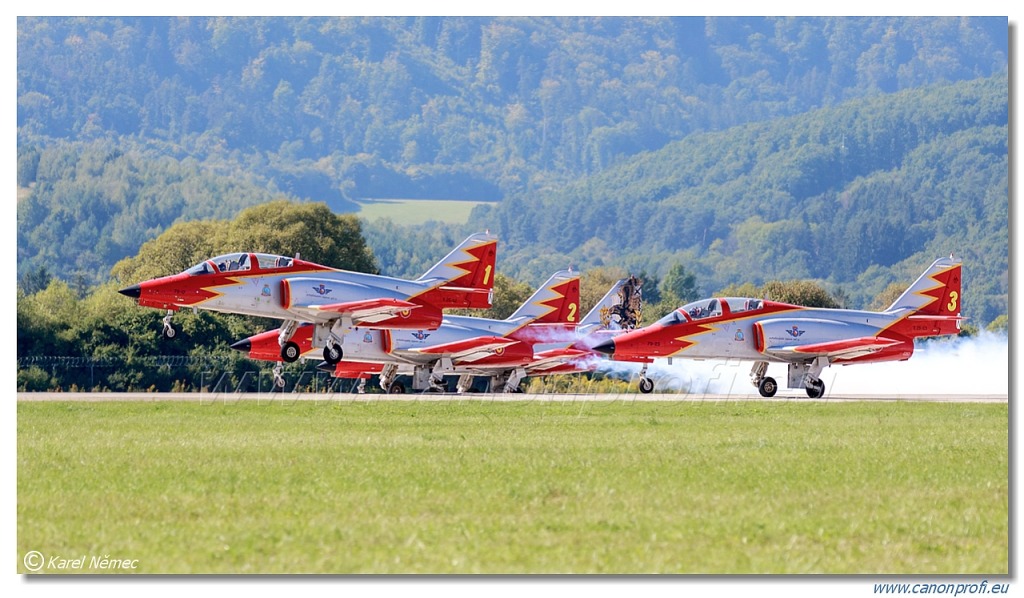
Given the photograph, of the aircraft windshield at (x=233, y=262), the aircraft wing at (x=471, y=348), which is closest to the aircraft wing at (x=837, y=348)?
the aircraft wing at (x=471, y=348)

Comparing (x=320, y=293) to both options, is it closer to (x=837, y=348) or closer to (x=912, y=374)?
(x=837, y=348)

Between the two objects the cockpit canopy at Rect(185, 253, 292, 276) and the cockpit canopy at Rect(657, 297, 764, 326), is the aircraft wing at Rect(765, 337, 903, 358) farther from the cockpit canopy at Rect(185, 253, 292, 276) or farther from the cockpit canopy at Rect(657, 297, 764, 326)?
the cockpit canopy at Rect(185, 253, 292, 276)

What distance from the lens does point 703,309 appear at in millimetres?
43281

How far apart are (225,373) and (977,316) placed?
92.8m

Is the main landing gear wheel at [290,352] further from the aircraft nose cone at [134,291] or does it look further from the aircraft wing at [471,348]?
the aircraft wing at [471,348]

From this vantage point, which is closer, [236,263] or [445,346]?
[236,263]

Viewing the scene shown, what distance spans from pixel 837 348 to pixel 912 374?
1107 centimetres

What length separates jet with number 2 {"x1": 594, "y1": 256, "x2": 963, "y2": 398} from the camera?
42875mm

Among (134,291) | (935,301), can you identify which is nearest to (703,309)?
(935,301)

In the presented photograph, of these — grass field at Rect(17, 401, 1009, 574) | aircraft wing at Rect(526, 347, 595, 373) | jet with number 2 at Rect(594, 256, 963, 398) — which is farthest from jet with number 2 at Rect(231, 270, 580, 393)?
grass field at Rect(17, 401, 1009, 574)

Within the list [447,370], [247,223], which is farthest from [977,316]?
[447,370]

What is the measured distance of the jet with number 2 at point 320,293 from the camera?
39688mm

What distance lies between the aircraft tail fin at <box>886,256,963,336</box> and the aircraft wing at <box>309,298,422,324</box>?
1621cm

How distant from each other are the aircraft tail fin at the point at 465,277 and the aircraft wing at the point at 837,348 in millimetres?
9221
